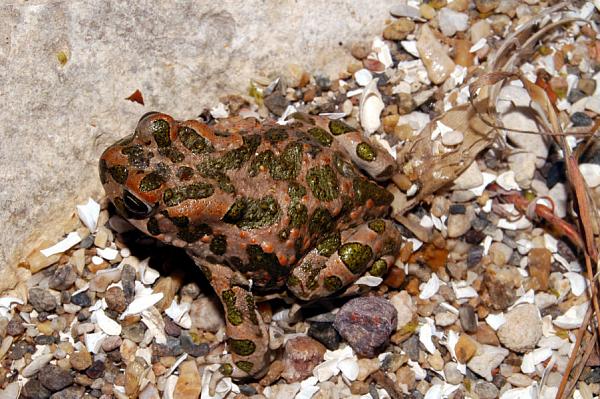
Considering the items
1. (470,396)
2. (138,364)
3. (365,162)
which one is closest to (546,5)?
(365,162)

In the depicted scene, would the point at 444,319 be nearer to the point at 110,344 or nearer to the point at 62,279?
the point at 110,344

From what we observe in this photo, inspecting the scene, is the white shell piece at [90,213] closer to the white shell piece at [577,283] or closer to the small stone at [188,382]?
the small stone at [188,382]

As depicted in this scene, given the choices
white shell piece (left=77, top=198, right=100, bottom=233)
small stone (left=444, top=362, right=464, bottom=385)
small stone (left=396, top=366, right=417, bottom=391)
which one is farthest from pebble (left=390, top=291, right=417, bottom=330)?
white shell piece (left=77, top=198, right=100, bottom=233)

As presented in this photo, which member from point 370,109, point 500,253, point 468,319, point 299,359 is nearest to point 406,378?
point 468,319

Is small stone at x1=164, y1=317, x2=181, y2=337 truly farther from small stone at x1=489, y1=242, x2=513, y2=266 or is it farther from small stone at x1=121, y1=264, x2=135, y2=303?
small stone at x1=489, y1=242, x2=513, y2=266

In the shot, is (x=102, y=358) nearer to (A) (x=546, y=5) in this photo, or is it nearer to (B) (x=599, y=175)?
(B) (x=599, y=175)

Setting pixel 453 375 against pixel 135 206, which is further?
pixel 453 375
